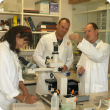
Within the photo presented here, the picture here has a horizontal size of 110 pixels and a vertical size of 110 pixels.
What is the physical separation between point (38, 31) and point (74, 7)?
3.14ft

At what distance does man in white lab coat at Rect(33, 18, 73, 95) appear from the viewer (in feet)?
8.10

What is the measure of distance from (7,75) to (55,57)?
1.49 feet

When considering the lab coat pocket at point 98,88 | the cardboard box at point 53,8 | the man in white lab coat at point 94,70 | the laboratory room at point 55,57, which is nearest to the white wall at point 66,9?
the laboratory room at point 55,57

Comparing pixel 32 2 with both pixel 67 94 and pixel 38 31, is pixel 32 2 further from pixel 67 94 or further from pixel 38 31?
pixel 67 94

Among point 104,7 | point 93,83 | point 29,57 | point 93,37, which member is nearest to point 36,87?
point 29,57

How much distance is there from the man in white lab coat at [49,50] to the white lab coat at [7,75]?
89 centimetres

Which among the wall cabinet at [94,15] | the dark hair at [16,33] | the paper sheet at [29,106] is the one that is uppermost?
the wall cabinet at [94,15]

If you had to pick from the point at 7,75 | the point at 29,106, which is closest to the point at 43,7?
the point at 7,75

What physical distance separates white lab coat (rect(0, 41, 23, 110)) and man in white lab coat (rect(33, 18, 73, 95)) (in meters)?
0.89

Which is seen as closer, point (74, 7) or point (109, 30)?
point (109, 30)

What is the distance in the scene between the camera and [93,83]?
6.68 ft

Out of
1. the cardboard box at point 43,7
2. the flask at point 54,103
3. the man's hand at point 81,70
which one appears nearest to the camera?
the flask at point 54,103

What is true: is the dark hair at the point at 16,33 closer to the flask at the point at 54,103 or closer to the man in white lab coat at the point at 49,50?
the flask at the point at 54,103

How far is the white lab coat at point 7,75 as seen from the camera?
4.74ft
